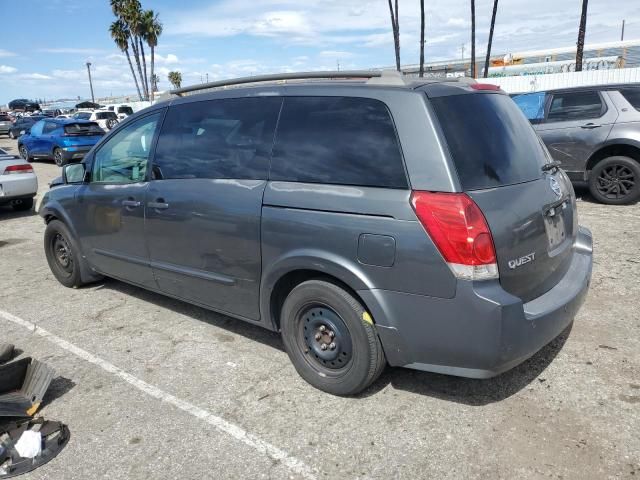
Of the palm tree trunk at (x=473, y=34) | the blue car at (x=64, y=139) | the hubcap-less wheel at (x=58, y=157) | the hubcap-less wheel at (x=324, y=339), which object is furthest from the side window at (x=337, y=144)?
the palm tree trunk at (x=473, y=34)

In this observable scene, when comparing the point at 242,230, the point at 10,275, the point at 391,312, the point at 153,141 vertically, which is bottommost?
the point at 10,275

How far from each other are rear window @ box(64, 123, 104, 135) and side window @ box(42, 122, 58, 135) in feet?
3.67

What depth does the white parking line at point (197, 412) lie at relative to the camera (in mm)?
2555

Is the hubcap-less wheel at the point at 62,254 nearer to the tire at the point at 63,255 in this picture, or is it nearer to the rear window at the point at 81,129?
the tire at the point at 63,255

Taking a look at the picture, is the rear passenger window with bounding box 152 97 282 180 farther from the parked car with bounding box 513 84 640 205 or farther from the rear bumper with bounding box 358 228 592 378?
the parked car with bounding box 513 84 640 205

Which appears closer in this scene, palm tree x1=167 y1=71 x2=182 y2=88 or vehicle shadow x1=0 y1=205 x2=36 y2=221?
vehicle shadow x1=0 y1=205 x2=36 y2=221

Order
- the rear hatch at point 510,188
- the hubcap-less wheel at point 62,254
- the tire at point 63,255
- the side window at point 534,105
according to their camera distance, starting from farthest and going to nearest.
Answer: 1. the side window at point 534,105
2. the hubcap-less wheel at point 62,254
3. the tire at point 63,255
4. the rear hatch at point 510,188

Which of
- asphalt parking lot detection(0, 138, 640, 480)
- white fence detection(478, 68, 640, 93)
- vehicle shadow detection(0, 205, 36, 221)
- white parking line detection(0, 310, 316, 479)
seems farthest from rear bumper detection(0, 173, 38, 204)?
white fence detection(478, 68, 640, 93)

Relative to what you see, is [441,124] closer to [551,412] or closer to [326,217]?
[326,217]

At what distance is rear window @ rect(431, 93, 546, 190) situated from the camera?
2678mm

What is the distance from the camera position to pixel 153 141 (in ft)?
13.3

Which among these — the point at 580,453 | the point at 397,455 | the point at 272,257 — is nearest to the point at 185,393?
the point at 272,257

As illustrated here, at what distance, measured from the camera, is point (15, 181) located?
914 centimetres

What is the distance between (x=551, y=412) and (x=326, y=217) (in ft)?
5.43
